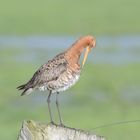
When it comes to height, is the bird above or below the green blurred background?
below

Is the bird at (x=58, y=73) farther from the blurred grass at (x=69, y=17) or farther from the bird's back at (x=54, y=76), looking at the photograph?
the blurred grass at (x=69, y=17)

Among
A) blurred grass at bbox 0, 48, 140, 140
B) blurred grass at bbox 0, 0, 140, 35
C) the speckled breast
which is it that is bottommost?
the speckled breast

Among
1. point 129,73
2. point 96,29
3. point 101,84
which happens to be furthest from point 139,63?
point 96,29

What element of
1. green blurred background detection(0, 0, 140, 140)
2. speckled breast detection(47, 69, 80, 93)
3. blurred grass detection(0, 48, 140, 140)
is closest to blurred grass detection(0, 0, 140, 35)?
green blurred background detection(0, 0, 140, 140)

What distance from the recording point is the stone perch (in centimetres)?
423

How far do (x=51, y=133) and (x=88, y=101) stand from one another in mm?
9003

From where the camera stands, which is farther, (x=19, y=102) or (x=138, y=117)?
(x=19, y=102)

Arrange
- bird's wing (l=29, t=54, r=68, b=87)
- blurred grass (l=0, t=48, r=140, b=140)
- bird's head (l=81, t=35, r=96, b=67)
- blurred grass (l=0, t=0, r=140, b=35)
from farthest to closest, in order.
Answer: blurred grass (l=0, t=0, r=140, b=35) < blurred grass (l=0, t=48, r=140, b=140) < bird's wing (l=29, t=54, r=68, b=87) < bird's head (l=81, t=35, r=96, b=67)

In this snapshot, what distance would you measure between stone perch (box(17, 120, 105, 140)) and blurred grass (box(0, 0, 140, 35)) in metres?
18.9

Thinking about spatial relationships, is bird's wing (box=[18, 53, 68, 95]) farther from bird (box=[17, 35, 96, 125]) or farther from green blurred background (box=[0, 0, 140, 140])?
green blurred background (box=[0, 0, 140, 140])

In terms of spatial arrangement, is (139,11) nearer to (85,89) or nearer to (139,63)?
(139,63)

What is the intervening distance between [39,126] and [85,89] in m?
10.3

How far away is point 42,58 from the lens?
737 inches

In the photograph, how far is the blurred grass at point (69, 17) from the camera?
23.9m
